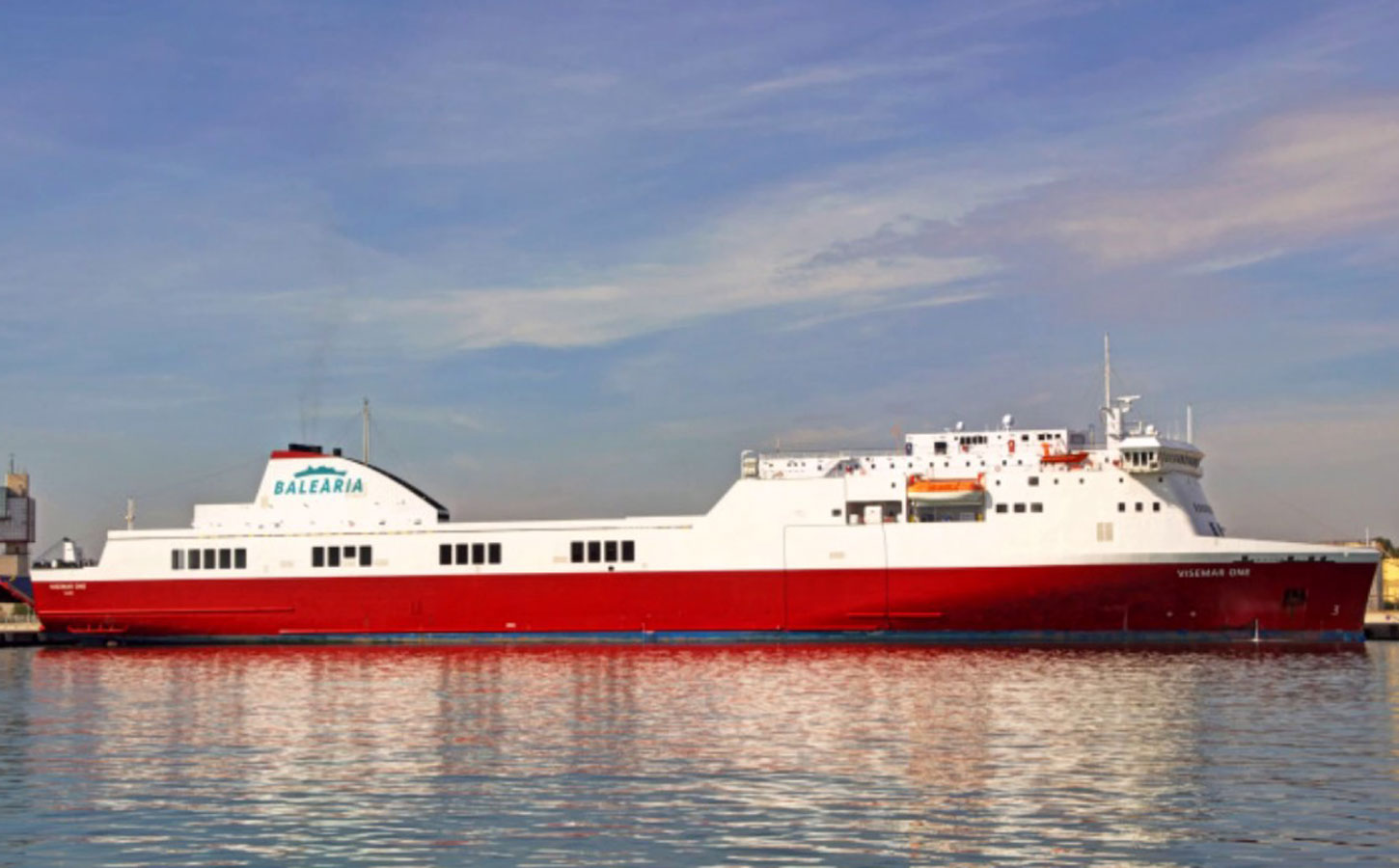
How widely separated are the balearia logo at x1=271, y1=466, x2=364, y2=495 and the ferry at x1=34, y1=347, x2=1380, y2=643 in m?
0.08

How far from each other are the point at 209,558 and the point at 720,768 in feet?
133

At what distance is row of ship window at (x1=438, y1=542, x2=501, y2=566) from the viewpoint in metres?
56.6

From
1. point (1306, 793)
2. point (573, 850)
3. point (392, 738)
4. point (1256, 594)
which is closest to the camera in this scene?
point (573, 850)

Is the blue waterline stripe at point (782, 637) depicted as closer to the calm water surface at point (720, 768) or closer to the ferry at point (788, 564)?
the ferry at point (788, 564)

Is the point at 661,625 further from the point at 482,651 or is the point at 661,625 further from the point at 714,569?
the point at 482,651

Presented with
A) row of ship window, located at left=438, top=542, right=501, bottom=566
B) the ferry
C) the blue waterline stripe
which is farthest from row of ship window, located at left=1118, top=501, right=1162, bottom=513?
row of ship window, located at left=438, top=542, right=501, bottom=566

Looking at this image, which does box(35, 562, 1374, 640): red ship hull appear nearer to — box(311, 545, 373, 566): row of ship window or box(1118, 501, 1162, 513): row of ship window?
box(311, 545, 373, 566): row of ship window

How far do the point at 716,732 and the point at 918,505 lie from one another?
26.3m

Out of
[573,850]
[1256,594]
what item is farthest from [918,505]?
[573,850]

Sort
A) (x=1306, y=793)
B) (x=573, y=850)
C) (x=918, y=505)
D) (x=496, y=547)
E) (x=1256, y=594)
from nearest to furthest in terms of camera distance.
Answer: (x=573, y=850) < (x=1306, y=793) < (x=1256, y=594) < (x=918, y=505) < (x=496, y=547)

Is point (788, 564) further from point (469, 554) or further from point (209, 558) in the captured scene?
point (209, 558)

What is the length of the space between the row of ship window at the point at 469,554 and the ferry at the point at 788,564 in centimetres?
10

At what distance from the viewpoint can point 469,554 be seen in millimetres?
56938

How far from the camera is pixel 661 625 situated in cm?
5462
